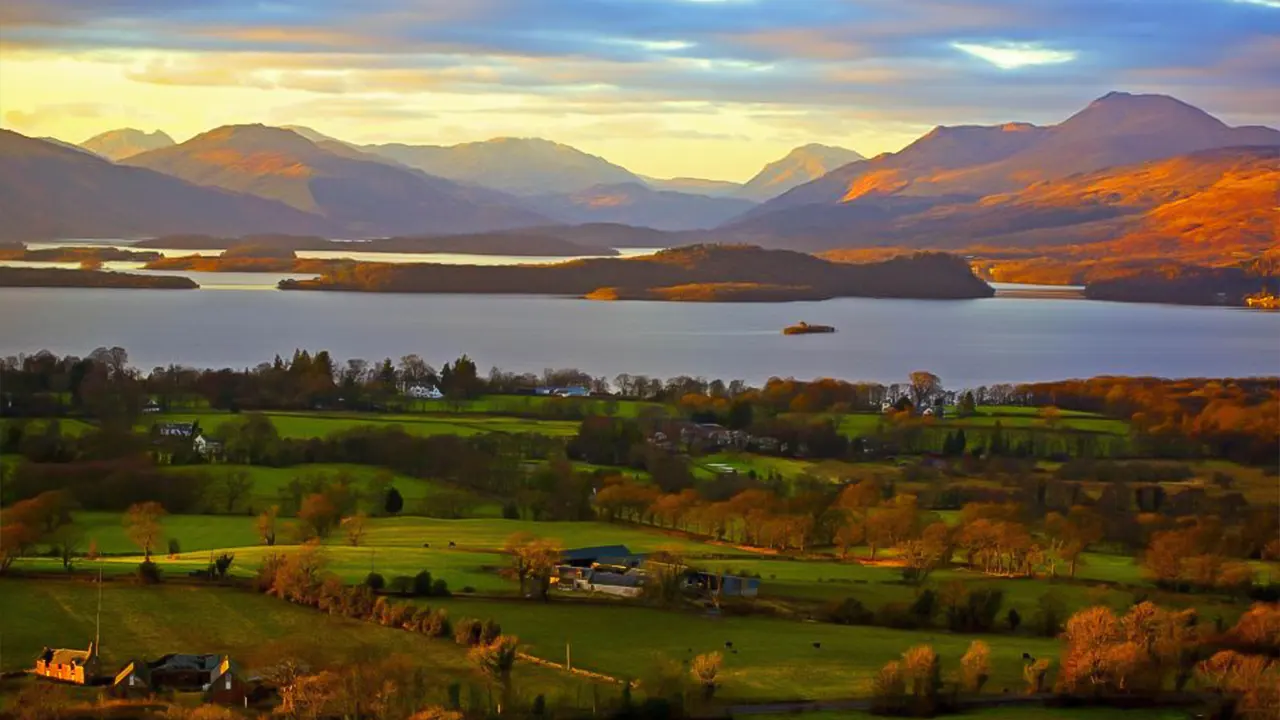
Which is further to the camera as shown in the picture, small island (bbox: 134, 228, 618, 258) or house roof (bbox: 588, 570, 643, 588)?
small island (bbox: 134, 228, 618, 258)

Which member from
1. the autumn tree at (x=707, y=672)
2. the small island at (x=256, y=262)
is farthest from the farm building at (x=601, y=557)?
the small island at (x=256, y=262)

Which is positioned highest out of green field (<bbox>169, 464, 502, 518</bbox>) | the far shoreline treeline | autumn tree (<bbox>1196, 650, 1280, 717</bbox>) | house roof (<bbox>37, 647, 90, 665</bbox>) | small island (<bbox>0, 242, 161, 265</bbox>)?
small island (<bbox>0, 242, 161, 265</bbox>)

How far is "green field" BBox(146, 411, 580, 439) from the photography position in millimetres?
27203

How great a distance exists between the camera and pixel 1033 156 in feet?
586

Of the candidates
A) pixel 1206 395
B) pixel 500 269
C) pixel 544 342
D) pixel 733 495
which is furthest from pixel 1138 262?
pixel 733 495

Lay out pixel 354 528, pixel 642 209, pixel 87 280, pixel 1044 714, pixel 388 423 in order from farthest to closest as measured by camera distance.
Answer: pixel 642 209 < pixel 87 280 < pixel 388 423 < pixel 354 528 < pixel 1044 714

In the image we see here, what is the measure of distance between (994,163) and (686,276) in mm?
107660

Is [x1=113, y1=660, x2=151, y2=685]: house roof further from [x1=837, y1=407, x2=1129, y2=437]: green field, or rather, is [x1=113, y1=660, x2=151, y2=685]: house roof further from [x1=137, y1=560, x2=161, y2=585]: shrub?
[x1=837, y1=407, x2=1129, y2=437]: green field

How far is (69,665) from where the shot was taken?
41.9 ft

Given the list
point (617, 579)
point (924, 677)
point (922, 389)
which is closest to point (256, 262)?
point (922, 389)

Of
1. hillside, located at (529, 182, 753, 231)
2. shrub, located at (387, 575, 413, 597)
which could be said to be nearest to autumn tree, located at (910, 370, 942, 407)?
shrub, located at (387, 575, 413, 597)

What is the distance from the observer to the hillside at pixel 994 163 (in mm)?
147500

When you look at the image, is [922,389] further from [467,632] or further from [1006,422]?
[467,632]

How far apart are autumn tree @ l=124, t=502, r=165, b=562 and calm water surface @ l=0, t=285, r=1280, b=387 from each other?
20870 millimetres
